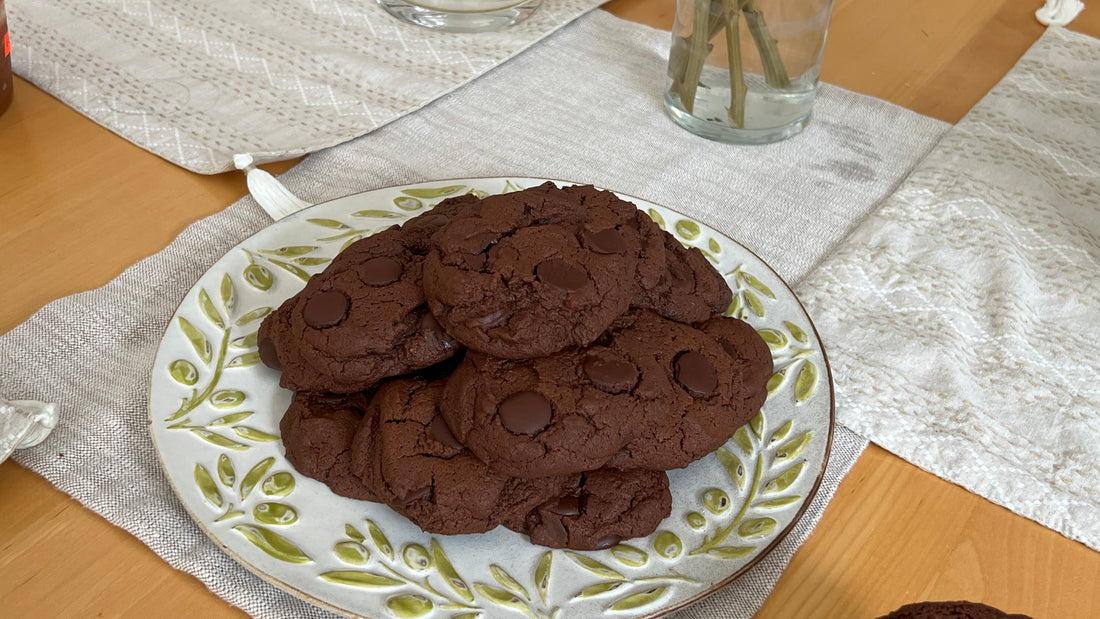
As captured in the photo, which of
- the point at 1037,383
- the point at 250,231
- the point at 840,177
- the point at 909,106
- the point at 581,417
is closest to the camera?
the point at 581,417

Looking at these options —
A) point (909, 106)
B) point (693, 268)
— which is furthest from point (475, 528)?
point (909, 106)

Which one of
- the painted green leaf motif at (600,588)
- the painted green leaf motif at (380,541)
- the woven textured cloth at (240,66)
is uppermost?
the painted green leaf motif at (380,541)

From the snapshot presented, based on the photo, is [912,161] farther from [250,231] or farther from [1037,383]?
[250,231]

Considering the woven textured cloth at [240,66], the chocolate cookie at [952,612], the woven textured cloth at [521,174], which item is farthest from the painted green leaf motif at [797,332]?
the woven textured cloth at [240,66]

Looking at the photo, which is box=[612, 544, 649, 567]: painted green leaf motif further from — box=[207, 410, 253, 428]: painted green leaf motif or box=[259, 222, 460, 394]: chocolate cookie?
box=[207, 410, 253, 428]: painted green leaf motif

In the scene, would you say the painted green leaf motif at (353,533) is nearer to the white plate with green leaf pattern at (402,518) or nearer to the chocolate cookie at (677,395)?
the white plate with green leaf pattern at (402,518)

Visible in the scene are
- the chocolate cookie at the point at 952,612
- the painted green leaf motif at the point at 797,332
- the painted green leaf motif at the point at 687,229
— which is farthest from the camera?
the painted green leaf motif at the point at 687,229
